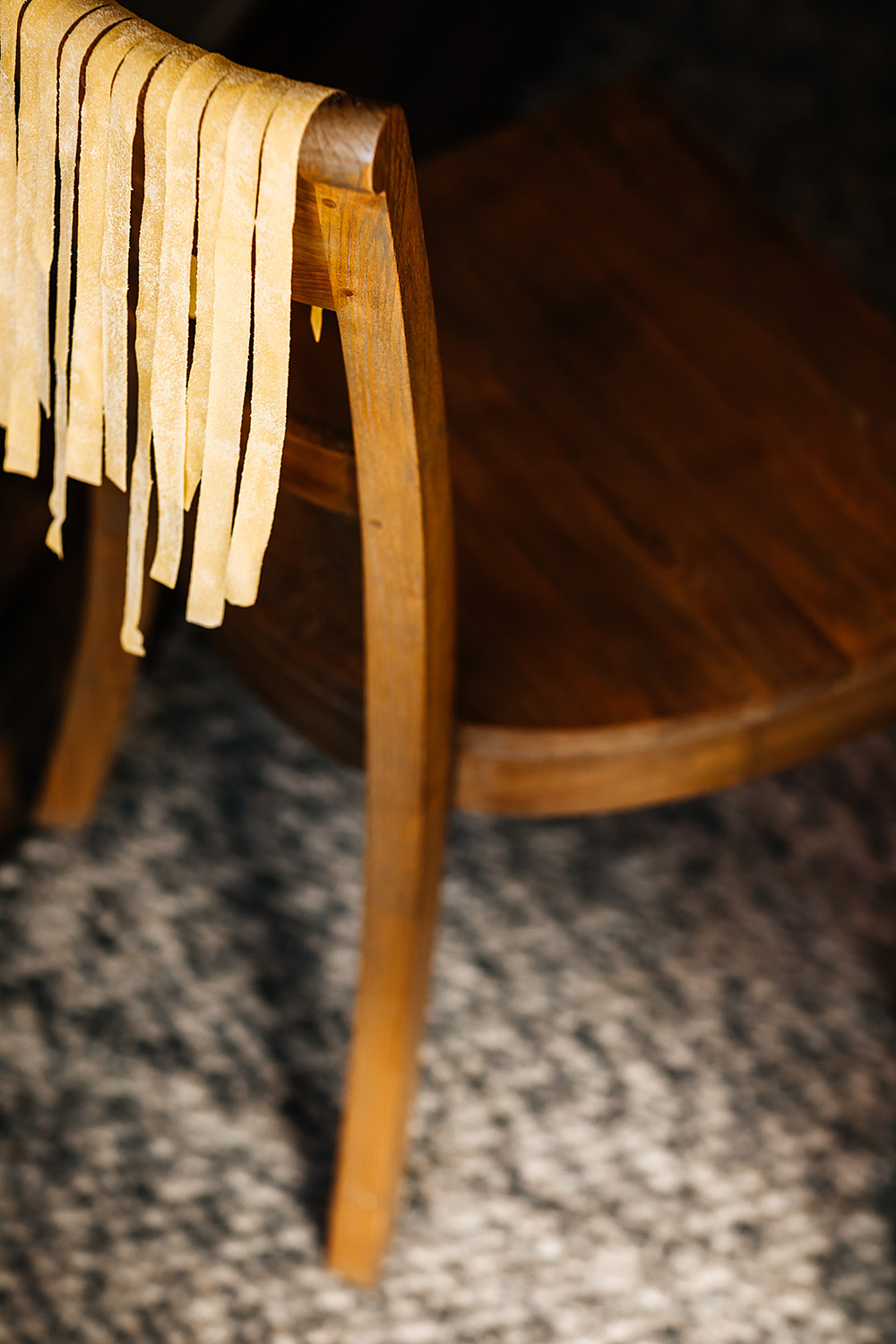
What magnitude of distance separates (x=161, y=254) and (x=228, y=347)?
0.04 metres

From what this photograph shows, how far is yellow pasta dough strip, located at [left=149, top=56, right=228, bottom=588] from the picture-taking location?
447 mm

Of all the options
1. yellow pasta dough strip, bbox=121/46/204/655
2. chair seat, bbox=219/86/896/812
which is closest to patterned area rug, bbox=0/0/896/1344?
chair seat, bbox=219/86/896/812

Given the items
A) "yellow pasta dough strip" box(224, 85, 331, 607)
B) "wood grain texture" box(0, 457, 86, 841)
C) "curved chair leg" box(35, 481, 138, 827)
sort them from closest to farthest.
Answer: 1. "yellow pasta dough strip" box(224, 85, 331, 607)
2. "curved chair leg" box(35, 481, 138, 827)
3. "wood grain texture" box(0, 457, 86, 841)

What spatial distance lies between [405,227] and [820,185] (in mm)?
1438

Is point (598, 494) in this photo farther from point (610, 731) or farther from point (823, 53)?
point (823, 53)

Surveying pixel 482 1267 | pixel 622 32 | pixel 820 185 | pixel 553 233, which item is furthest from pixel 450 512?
pixel 622 32

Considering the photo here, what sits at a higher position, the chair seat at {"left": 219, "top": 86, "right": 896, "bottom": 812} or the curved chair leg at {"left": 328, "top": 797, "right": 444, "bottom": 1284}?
the chair seat at {"left": 219, "top": 86, "right": 896, "bottom": 812}

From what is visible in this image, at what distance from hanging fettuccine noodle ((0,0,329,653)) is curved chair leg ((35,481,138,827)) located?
0.33 meters

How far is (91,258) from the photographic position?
19.9 inches

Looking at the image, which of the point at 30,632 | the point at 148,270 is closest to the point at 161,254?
the point at 148,270

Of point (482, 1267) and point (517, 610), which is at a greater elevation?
point (517, 610)

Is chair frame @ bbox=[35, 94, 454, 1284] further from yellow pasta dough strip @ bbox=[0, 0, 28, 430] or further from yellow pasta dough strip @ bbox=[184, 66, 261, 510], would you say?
yellow pasta dough strip @ bbox=[0, 0, 28, 430]

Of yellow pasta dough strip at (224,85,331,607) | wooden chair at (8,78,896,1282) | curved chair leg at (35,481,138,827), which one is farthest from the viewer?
curved chair leg at (35,481,138,827)

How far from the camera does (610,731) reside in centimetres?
75
